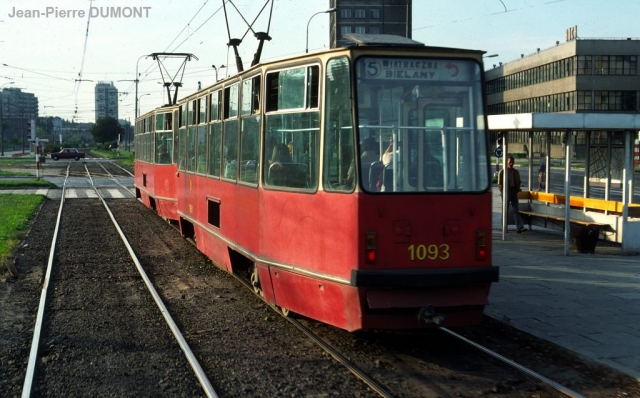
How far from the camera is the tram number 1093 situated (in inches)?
274

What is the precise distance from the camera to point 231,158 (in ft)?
32.7

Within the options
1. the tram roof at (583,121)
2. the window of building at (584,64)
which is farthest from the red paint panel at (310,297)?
the window of building at (584,64)

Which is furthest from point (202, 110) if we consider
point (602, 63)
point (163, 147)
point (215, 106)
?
point (602, 63)

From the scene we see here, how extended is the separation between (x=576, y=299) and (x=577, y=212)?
20.8 ft

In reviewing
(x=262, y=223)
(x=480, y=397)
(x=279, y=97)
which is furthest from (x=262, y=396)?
(x=279, y=97)

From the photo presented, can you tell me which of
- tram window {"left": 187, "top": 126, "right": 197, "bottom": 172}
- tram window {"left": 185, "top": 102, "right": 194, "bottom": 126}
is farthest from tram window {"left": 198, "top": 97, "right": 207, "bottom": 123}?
tram window {"left": 185, "top": 102, "right": 194, "bottom": 126}

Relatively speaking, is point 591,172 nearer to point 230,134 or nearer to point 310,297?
point 230,134

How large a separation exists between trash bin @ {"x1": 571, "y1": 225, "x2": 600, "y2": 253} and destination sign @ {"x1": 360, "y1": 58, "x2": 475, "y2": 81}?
26.4 feet

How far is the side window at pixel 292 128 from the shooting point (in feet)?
24.5

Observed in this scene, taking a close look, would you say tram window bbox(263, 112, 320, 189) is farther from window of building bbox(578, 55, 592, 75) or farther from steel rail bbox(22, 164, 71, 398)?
window of building bbox(578, 55, 592, 75)

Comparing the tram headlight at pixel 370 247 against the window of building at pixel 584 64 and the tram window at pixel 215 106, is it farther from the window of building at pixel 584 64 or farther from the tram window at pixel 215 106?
the window of building at pixel 584 64

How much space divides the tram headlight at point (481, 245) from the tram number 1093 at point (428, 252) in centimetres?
34

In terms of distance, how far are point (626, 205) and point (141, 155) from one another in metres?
15.4

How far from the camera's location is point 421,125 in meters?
7.14
